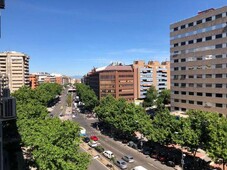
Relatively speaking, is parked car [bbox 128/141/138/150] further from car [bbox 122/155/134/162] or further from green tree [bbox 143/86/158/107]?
green tree [bbox 143/86/158/107]

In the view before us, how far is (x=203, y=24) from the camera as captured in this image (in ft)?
266

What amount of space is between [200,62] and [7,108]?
69549 millimetres

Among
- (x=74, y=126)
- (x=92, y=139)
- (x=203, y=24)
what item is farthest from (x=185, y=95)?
(x=74, y=126)

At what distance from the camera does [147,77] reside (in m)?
154

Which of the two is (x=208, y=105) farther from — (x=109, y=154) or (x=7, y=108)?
(x=7, y=108)

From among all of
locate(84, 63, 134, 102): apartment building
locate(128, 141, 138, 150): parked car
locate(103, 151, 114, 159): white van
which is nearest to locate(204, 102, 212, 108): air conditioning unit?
locate(128, 141, 138, 150): parked car

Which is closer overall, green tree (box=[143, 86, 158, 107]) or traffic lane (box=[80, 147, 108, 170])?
traffic lane (box=[80, 147, 108, 170])

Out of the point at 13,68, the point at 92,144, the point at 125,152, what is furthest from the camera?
the point at 13,68

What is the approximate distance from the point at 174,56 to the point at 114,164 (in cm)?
5390

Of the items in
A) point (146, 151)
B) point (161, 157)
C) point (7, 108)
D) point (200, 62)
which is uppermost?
point (200, 62)

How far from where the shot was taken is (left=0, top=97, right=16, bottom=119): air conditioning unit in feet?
86.9

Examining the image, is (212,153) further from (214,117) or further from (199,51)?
(199,51)

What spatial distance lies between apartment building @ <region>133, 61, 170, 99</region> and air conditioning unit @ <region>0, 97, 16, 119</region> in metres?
122

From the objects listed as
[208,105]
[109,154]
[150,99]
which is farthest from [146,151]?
[150,99]
